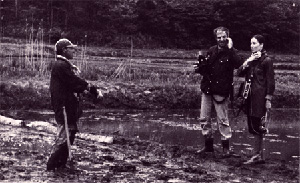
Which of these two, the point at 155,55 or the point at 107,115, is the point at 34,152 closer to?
the point at 107,115

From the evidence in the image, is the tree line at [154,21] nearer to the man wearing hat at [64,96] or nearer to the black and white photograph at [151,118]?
the black and white photograph at [151,118]

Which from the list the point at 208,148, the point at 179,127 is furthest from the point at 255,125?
the point at 179,127

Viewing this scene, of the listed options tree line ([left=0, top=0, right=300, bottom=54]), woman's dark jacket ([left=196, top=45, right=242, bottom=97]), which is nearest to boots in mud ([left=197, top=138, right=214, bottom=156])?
woman's dark jacket ([left=196, top=45, right=242, bottom=97])

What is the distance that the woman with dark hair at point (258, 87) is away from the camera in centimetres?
917

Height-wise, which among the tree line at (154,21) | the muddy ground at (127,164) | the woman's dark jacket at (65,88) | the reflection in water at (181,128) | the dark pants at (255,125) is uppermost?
the tree line at (154,21)

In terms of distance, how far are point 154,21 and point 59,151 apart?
29533 mm

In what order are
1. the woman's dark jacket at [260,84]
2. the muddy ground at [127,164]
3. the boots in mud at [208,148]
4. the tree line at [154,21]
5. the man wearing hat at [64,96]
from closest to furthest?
the muddy ground at [127,164] < the man wearing hat at [64,96] < the woman's dark jacket at [260,84] < the boots in mud at [208,148] < the tree line at [154,21]

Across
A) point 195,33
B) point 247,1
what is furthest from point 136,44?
point 247,1

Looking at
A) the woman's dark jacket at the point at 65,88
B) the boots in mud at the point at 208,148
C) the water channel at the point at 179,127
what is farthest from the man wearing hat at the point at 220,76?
the woman's dark jacket at the point at 65,88

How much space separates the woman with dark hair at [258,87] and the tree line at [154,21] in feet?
89.9

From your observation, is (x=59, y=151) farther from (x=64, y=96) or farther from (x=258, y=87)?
(x=258, y=87)

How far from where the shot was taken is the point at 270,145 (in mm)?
11992

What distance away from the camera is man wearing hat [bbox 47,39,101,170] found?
837 centimetres

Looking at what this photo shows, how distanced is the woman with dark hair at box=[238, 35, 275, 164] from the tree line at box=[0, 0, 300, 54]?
89.9 ft
